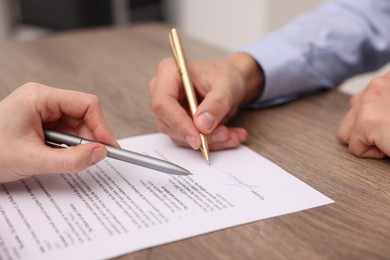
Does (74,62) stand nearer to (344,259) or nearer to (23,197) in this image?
(23,197)

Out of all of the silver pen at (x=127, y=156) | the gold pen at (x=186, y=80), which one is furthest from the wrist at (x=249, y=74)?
the silver pen at (x=127, y=156)

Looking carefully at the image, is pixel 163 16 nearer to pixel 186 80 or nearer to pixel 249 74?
pixel 249 74

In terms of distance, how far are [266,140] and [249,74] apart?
163 mm

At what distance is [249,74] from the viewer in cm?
77

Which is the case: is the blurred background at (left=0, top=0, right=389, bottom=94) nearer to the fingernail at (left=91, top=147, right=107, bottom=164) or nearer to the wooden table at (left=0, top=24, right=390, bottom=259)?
the wooden table at (left=0, top=24, right=390, bottom=259)

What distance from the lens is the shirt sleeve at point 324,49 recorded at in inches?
31.4

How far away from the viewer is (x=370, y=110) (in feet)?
1.92

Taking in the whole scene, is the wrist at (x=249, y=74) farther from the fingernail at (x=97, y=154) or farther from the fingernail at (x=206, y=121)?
the fingernail at (x=97, y=154)

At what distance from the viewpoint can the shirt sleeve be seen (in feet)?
2.62

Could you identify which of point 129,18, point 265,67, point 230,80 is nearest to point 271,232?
point 230,80

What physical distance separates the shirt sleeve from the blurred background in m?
1.10

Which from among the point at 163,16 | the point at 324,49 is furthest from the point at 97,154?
the point at 163,16

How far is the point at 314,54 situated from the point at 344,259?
1.73 ft

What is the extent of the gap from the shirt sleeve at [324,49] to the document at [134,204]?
257 millimetres
